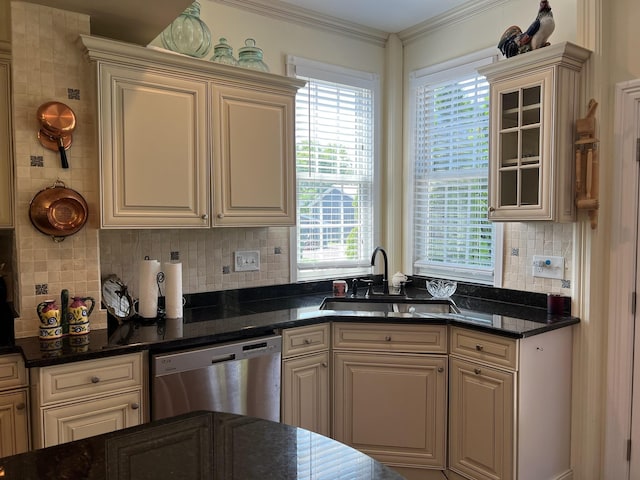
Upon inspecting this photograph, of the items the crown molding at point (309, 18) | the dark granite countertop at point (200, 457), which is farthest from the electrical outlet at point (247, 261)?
the dark granite countertop at point (200, 457)

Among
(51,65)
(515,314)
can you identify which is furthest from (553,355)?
(51,65)

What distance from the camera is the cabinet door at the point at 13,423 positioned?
1.95 meters

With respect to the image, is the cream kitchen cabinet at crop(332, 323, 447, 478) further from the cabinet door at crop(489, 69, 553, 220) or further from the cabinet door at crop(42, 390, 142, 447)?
the cabinet door at crop(42, 390, 142, 447)

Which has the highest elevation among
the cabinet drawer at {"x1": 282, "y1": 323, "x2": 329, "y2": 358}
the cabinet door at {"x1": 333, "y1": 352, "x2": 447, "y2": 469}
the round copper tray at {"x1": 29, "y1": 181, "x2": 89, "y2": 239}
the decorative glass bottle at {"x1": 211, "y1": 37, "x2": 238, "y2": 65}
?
the decorative glass bottle at {"x1": 211, "y1": 37, "x2": 238, "y2": 65}

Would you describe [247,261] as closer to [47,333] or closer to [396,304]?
[396,304]

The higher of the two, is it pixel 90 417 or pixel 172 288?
pixel 172 288

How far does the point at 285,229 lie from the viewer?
3.31m

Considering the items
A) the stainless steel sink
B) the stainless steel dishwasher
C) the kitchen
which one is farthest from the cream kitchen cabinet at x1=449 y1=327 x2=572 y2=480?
the stainless steel dishwasher

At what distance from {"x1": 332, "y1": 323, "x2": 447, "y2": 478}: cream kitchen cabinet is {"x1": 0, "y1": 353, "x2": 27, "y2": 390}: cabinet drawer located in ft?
4.95

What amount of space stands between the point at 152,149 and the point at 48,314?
2.92 feet

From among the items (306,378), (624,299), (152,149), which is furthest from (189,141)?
(624,299)

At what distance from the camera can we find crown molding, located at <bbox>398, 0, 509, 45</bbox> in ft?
10.3

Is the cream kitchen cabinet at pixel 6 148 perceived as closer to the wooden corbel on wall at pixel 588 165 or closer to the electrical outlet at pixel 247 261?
the electrical outlet at pixel 247 261

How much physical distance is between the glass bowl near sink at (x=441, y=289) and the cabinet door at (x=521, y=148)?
1.99ft
